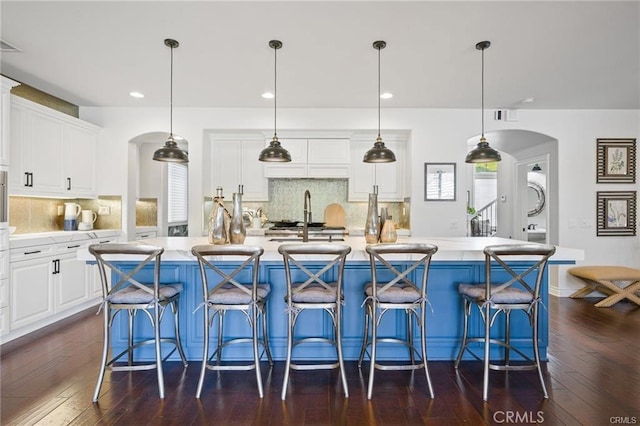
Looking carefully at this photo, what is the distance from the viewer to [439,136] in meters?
5.04

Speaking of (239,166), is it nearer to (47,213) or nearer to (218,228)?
(47,213)

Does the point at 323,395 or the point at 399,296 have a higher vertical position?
the point at 399,296

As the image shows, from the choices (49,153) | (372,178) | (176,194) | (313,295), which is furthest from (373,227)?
(176,194)

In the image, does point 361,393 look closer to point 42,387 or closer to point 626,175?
point 42,387

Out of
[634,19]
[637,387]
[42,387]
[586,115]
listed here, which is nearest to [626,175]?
[586,115]

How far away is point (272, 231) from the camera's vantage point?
16.5ft

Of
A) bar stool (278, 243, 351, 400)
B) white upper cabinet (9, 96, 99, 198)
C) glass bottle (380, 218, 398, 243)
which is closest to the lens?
bar stool (278, 243, 351, 400)

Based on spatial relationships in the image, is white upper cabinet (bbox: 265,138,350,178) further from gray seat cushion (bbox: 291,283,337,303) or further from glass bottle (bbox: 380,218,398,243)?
gray seat cushion (bbox: 291,283,337,303)

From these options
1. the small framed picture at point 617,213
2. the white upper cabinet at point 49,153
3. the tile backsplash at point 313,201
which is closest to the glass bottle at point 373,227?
the tile backsplash at point 313,201

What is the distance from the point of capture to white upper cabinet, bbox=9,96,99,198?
3.62 meters

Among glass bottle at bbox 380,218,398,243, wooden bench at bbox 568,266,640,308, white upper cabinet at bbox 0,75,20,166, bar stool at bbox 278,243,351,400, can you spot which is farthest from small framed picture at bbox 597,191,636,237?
white upper cabinet at bbox 0,75,20,166

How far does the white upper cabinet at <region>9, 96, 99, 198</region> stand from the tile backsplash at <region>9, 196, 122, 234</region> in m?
0.27

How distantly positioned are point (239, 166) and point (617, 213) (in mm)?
5789

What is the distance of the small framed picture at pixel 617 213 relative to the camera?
4945 millimetres
